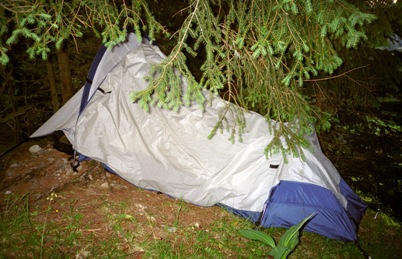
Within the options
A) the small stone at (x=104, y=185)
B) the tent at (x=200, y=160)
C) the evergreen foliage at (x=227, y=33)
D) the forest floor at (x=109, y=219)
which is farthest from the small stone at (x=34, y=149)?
the evergreen foliage at (x=227, y=33)

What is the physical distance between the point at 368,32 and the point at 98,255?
17.5ft

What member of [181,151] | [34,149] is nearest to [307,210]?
[181,151]

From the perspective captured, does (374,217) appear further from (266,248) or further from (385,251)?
(266,248)

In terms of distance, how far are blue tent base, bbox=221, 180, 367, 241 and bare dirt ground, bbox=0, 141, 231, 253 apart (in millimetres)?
809

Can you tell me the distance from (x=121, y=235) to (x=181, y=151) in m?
1.59

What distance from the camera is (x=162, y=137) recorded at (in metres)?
4.24

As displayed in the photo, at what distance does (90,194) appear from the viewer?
159 inches

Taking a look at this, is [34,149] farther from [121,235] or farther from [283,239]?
[283,239]

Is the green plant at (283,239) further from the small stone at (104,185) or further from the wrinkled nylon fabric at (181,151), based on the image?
the small stone at (104,185)

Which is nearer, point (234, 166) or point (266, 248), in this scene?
point (266, 248)

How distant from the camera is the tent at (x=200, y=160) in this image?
12.5ft

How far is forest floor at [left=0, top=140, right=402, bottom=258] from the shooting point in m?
3.07

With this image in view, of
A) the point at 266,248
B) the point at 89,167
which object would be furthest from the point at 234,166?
the point at 89,167

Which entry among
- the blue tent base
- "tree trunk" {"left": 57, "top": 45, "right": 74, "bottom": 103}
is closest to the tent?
the blue tent base
